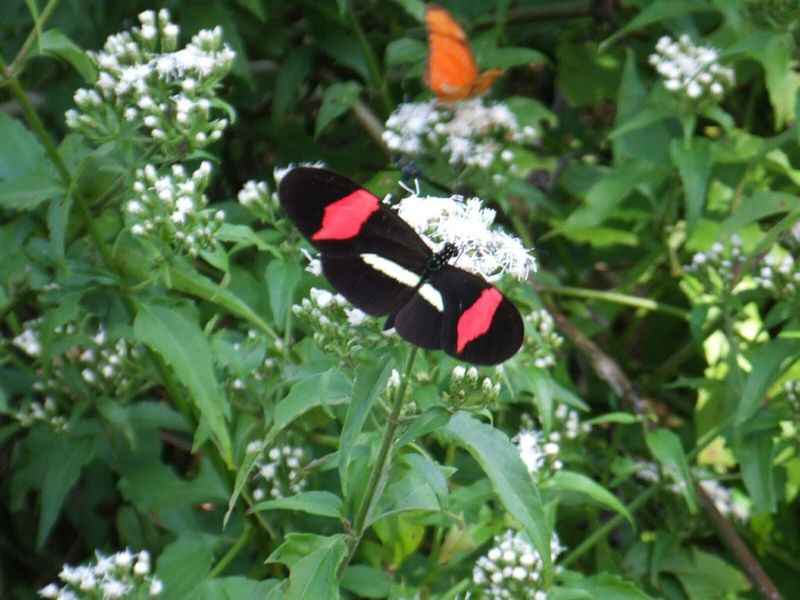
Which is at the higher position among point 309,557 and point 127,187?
point 127,187

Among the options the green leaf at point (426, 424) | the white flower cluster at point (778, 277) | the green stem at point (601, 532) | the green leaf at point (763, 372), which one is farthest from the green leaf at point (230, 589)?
the white flower cluster at point (778, 277)

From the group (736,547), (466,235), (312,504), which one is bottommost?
(736,547)

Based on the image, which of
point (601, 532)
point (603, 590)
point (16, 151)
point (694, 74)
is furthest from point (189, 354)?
point (694, 74)

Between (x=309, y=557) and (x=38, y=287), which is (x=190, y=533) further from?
(x=309, y=557)

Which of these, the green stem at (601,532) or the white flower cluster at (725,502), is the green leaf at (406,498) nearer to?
the green stem at (601,532)

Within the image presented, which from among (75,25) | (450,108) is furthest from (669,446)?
(75,25)

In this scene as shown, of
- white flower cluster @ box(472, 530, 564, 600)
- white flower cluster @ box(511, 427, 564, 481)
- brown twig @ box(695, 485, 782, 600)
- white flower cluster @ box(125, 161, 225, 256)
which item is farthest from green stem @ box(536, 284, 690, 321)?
white flower cluster @ box(125, 161, 225, 256)

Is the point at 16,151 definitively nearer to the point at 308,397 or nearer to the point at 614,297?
the point at 308,397
